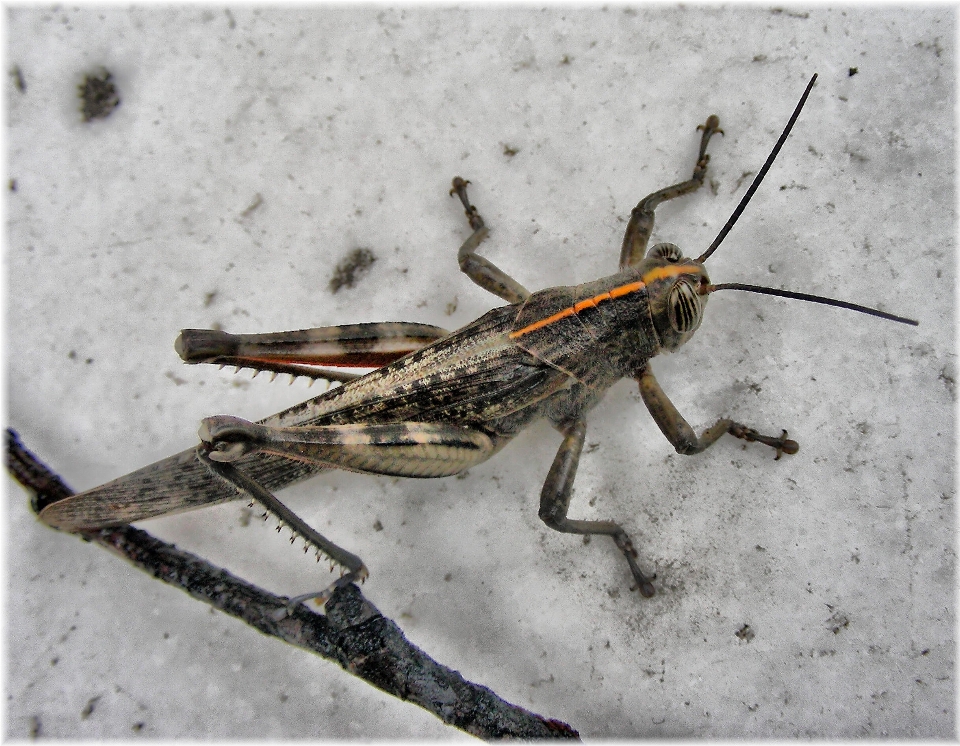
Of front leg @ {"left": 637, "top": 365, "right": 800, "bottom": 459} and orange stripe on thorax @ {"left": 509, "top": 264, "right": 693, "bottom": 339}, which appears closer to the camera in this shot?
orange stripe on thorax @ {"left": 509, "top": 264, "right": 693, "bottom": 339}

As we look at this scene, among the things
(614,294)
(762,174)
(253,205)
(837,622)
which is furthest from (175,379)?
(837,622)

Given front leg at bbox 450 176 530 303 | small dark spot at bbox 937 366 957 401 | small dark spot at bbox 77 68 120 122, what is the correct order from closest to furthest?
1. small dark spot at bbox 937 366 957 401
2. front leg at bbox 450 176 530 303
3. small dark spot at bbox 77 68 120 122

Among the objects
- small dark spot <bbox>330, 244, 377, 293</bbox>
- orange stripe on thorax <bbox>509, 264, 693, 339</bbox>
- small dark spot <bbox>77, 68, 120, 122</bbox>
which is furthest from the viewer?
small dark spot <bbox>77, 68, 120, 122</bbox>

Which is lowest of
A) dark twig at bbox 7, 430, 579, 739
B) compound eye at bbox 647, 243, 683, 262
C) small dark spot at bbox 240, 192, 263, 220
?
dark twig at bbox 7, 430, 579, 739

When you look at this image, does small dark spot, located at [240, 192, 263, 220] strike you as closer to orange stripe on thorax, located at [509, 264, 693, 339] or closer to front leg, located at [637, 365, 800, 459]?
orange stripe on thorax, located at [509, 264, 693, 339]

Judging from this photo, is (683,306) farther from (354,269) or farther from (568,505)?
(354,269)

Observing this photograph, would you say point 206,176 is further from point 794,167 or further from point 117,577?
point 794,167

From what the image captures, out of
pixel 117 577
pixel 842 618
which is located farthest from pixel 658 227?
pixel 117 577

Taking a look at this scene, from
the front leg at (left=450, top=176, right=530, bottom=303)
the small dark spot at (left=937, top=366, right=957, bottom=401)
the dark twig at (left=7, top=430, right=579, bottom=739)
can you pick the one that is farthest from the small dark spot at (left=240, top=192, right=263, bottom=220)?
the small dark spot at (left=937, top=366, right=957, bottom=401)
